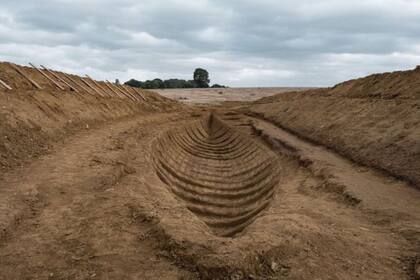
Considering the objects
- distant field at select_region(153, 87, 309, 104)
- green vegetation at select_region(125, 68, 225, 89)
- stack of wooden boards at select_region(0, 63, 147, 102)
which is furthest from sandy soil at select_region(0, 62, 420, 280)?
green vegetation at select_region(125, 68, 225, 89)

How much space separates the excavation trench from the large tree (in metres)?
54.1

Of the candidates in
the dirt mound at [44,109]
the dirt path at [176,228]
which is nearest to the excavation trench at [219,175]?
the dirt path at [176,228]

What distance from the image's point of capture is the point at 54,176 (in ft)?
31.0

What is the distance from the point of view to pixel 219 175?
1480 cm

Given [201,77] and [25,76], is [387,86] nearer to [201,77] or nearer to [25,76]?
[25,76]

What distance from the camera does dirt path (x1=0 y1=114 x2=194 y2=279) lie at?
5617mm

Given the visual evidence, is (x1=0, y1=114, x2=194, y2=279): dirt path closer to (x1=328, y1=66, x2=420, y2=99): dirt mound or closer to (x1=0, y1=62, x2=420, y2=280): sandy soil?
(x1=0, y1=62, x2=420, y2=280): sandy soil

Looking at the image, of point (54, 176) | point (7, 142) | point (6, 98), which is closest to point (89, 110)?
point (6, 98)

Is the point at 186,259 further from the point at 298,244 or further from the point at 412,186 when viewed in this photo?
the point at 412,186

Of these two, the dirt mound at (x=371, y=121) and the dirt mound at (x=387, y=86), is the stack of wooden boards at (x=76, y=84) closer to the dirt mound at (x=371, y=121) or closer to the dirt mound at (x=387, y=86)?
the dirt mound at (x=371, y=121)

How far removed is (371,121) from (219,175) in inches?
198

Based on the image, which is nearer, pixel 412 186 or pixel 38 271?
pixel 38 271

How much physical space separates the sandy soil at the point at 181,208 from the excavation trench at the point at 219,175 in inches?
2.4

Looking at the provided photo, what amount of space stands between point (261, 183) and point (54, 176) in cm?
608
